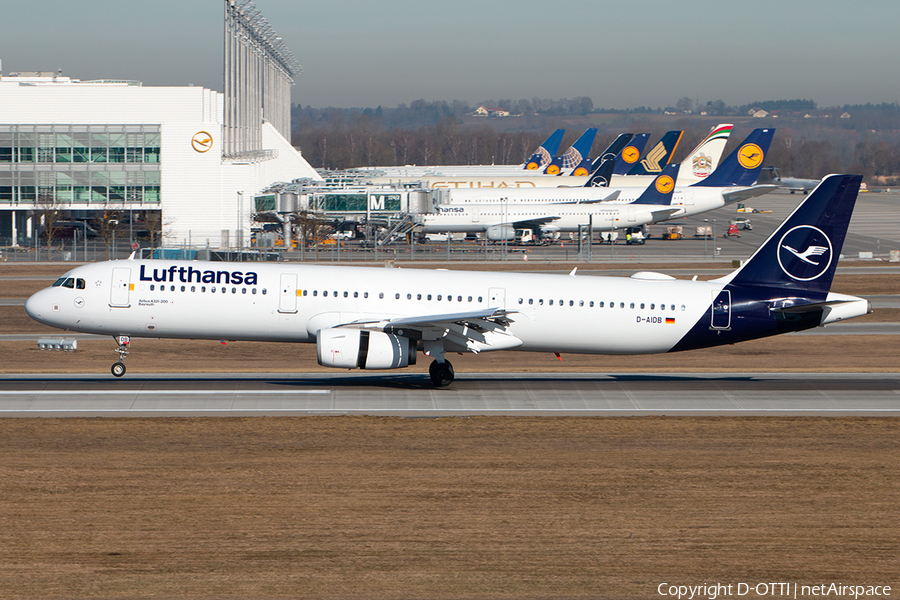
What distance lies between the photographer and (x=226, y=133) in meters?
107

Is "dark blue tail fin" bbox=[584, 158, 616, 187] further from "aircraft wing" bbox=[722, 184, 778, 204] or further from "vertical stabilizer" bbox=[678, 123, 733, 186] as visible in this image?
"aircraft wing" bbox=[722, 184, 778, 204]

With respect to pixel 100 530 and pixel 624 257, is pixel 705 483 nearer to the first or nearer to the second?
pixel 100 530

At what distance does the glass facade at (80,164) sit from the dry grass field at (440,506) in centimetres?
7761

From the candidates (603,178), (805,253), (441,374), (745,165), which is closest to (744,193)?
(745,165)

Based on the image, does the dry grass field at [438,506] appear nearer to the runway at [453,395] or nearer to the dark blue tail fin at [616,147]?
the runway at [453,395]

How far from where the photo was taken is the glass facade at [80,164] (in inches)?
3920

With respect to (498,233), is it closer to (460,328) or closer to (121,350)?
(460,328)

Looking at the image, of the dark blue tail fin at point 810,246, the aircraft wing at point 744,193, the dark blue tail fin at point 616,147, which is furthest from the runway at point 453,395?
the dark blue tail fin at point 616,147

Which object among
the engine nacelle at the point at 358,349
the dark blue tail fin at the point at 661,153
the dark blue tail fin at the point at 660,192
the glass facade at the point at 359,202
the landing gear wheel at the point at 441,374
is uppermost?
the dark blue tail fin at the point at 661,153

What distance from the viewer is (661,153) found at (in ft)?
550

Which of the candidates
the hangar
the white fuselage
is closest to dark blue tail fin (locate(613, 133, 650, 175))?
the hangar

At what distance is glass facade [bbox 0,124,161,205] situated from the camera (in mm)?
99562

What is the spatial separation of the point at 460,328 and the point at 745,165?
95.8 meters

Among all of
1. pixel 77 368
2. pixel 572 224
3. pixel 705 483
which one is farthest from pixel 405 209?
pixel 705 483
